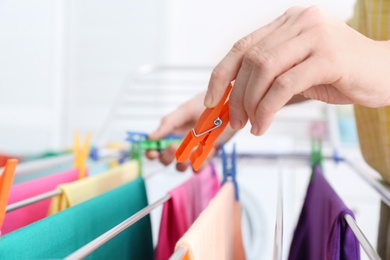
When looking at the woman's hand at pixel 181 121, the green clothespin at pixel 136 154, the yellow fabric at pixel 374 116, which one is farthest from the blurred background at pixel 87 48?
the yellow fabric at pixel 374 116

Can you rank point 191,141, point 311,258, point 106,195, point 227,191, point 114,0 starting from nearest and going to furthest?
point 191,141 < point 106,195 < point 227,191 < point 311,258 < point 114,0

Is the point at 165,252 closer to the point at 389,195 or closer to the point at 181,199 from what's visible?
the point at 181,199

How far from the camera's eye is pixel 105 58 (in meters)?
→ 3.02

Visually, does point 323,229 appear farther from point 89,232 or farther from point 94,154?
point 94,154

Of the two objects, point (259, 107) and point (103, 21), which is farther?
point (103, 21)

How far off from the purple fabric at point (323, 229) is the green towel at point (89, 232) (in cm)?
29

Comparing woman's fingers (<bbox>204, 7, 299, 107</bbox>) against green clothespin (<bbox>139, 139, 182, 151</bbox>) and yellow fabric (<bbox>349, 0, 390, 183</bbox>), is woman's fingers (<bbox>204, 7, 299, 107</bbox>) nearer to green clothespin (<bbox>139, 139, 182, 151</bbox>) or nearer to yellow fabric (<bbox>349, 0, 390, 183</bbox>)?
yellow fabric (<bbox>349, 0, 390, 183</bbox>)

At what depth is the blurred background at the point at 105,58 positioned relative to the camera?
2775 mm

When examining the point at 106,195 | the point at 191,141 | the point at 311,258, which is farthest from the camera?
the point at 311,258

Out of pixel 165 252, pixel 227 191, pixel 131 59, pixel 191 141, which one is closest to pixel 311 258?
pixel 227 191

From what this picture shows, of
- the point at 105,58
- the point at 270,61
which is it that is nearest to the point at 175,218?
the point at 270,61

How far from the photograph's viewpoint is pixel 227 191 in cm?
89

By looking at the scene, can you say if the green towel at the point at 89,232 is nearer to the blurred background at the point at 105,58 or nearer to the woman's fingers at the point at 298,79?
the woman's fingers at the point at 298,79

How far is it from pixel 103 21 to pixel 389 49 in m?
2.61
